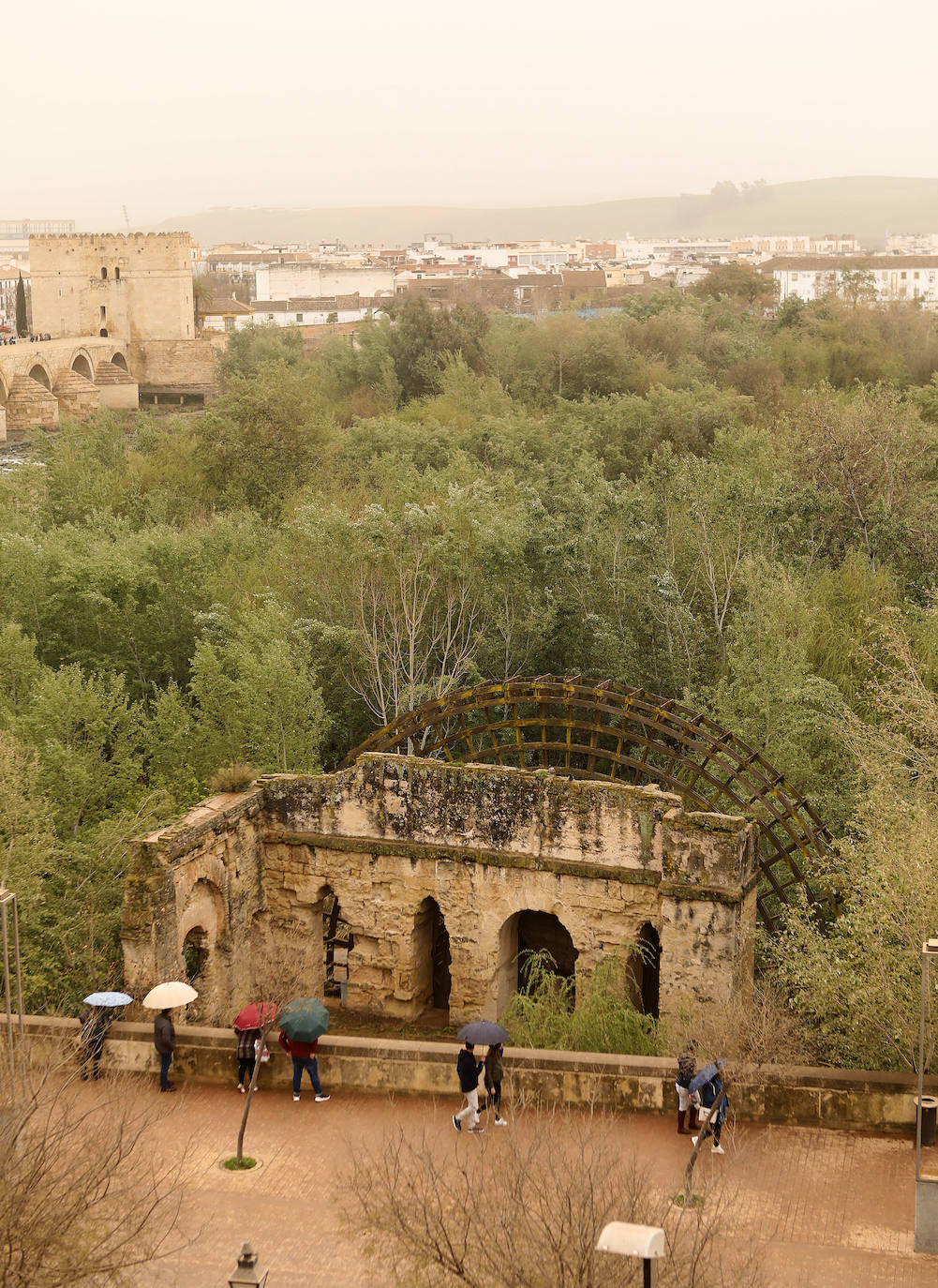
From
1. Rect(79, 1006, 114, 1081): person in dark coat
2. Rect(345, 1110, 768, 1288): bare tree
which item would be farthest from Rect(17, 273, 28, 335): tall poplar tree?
Rect(345, 1110, 768, 1288): bare tree

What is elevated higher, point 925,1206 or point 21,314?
point 21,314

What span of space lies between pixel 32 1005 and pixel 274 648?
823 centimetres

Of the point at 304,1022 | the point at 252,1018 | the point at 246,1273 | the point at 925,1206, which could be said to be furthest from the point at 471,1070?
the point at 925,1206

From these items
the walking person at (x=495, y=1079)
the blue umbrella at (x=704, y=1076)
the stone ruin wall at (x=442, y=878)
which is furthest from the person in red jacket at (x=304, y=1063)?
the blue umbrella at (x=704, y=1076)

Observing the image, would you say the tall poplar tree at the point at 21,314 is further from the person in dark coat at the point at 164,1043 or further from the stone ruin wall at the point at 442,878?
the person in dark coat at the point at 164,1043

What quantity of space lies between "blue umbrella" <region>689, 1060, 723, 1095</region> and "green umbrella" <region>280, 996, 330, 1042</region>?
3.71m

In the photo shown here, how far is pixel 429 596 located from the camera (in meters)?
28.9

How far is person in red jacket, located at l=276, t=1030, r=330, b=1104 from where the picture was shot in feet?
48.9

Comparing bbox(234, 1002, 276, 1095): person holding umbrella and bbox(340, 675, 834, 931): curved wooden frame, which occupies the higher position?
bbox(340, 675, 834, 931): curved wooden frame

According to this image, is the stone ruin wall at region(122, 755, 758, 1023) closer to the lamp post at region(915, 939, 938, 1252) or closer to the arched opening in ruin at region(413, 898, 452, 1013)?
the arched opening in ruin at region(413, 898, 452, 1013)

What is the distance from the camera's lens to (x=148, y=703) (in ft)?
92.5

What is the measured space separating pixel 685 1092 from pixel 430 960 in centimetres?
829

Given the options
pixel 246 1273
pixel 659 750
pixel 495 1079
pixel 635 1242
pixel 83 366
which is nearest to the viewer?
pixel 635 1242

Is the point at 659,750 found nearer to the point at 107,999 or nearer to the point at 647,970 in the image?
the point at 647,970
